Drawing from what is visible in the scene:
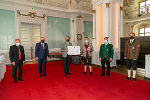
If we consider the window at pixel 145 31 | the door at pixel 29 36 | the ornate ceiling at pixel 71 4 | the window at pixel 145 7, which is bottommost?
the door at pixel 29 36

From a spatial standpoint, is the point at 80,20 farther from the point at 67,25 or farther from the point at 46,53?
the point at 46,53

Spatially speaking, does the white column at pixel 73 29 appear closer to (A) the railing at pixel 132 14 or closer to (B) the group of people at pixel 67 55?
(B) the group of people at pixel 67 55

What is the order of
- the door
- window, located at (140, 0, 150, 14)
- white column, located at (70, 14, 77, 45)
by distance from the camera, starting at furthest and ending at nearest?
window, located at (140, 0, 150, 14) < white column, located at (70, 14, 77, 45) < the door

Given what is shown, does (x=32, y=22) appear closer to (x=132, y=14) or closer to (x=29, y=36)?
(x=29, y=36)

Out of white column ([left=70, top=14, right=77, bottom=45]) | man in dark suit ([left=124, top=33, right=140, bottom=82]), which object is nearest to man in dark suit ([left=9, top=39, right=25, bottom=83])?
man in dark suit ([left=124, top=33, right=140, bottom=82])

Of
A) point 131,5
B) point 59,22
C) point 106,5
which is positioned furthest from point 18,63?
point 131,5

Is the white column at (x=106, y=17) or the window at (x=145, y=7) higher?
the window at (x=145, y=7)

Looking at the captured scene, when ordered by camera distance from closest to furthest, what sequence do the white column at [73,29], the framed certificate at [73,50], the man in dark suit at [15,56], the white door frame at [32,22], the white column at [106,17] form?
the man in dark suit at [15,56] → the framed certificate at [73,50] → the white column at [106,17] → the white door frame at [32,22] → the white column at [73,29]

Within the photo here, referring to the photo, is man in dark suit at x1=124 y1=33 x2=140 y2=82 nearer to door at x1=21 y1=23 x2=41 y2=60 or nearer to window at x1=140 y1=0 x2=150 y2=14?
door at x1=21 y1=23 x2=41 y2=60

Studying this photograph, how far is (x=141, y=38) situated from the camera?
6.56 metres

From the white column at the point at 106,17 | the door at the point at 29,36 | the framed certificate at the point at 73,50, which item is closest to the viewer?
the framed certificate at the point at 73,50

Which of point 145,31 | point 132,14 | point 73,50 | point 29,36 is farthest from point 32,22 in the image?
point 145,31

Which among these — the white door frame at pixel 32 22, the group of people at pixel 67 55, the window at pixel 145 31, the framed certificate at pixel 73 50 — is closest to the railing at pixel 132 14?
the window at pixel 145 31

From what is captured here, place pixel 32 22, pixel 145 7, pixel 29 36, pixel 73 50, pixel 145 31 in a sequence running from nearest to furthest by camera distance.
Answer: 1. pixel 73 50
2. pixel 32 22
3. pixel 29 36
4. pixel 145 7
5. pixel 145 31
